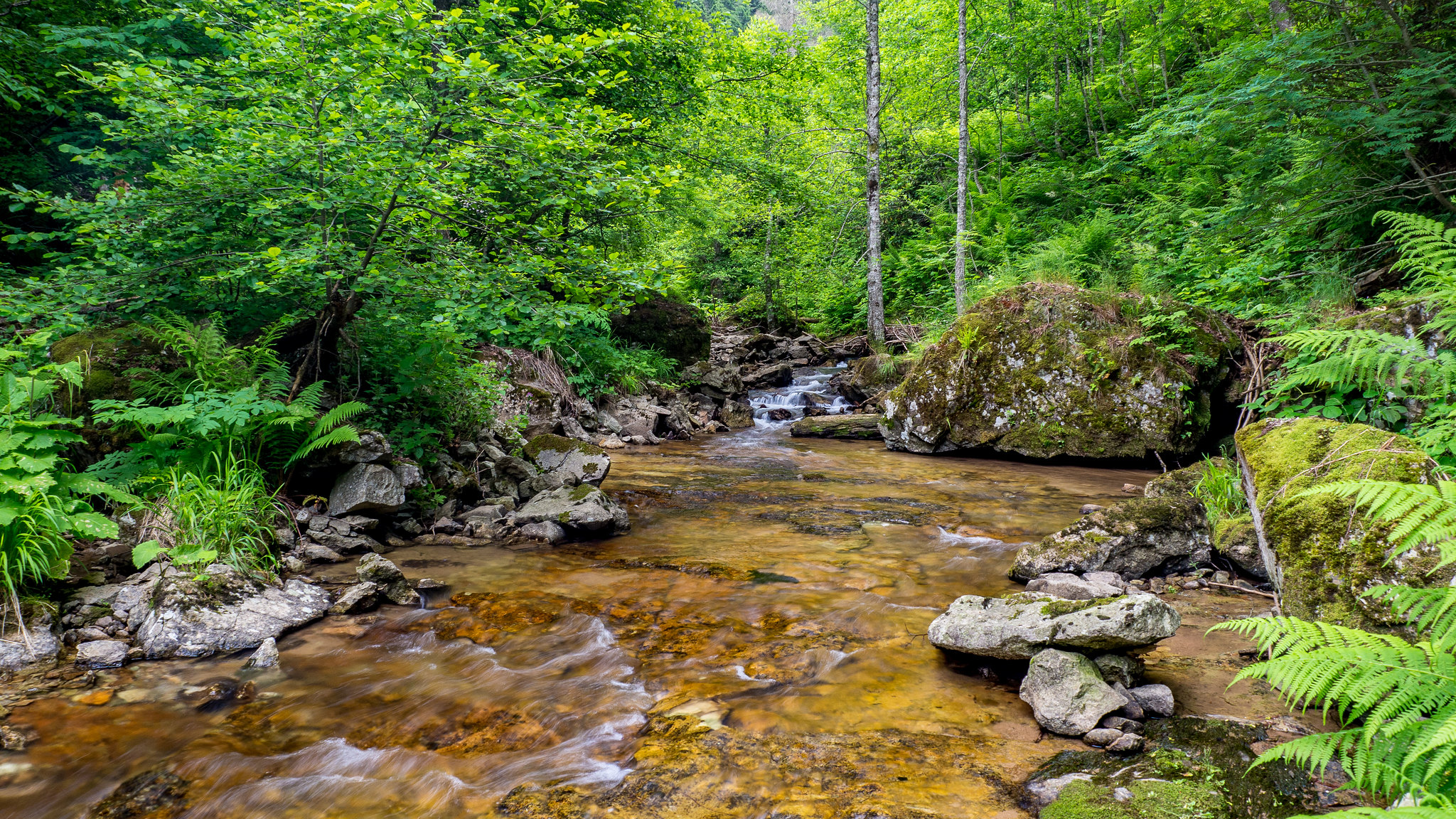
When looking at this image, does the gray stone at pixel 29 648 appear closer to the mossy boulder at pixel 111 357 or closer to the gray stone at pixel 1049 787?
the mossy boulder at pixel 111 357

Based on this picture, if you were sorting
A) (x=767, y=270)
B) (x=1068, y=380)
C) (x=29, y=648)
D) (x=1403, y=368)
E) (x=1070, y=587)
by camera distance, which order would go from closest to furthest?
(x=1403, y=368), (x=29, y=648), (x=1070, y=587), (x=1068, y=380), (x=767, y=270)

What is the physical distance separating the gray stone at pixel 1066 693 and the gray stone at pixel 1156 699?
0.53 feet

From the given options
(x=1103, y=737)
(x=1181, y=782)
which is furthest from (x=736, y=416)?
(x=1181, y=782)

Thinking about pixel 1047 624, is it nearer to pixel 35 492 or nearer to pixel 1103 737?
pixel 1103 737

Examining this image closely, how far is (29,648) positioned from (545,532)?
366cm

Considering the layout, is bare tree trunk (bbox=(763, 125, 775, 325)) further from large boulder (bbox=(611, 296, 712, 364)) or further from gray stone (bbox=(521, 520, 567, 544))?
gray stone (bbox=(521, 520, 567, 544))

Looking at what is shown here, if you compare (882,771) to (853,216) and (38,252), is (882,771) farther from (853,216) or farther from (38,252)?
(853,216)

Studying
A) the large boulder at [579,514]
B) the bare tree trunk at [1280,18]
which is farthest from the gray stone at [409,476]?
the bare tree trunk at [1280,18]

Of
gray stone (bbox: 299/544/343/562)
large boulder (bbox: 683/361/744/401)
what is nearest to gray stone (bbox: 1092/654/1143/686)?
gray stone (bbox: 299/544/343/562)

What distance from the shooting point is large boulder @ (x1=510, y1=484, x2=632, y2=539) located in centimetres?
680

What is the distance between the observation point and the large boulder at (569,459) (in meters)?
8.51

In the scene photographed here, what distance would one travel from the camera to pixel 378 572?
16.5ft

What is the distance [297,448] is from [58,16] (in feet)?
21.7

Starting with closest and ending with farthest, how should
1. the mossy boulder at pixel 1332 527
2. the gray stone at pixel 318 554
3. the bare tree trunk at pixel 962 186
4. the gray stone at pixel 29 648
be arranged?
the mossy boulder at pixel 1332 527 < the gray stone at pixel 29 648 < the gray stone at pixel 318 554 < the bare tree trunk at pixel 962 186
